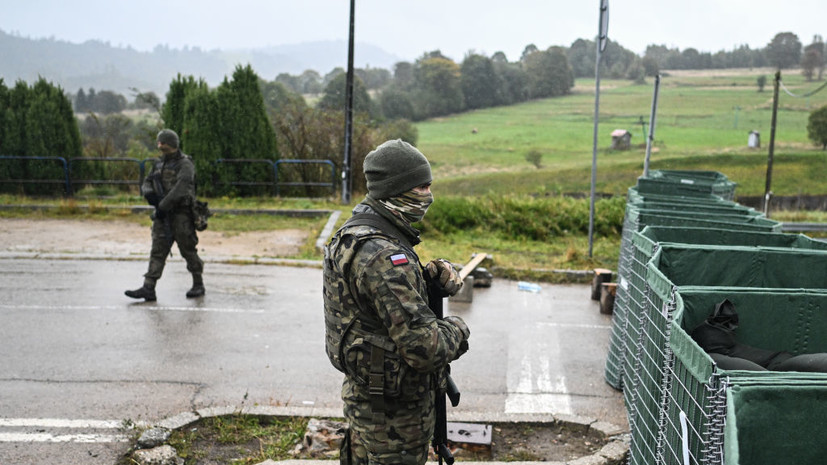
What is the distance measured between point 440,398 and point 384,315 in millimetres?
700

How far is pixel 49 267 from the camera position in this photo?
1038 centimetres

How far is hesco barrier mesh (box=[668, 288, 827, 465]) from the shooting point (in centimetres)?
229

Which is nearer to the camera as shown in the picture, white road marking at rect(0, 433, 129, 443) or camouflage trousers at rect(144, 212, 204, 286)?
white road marking at rect(0, 433, 129, 443)

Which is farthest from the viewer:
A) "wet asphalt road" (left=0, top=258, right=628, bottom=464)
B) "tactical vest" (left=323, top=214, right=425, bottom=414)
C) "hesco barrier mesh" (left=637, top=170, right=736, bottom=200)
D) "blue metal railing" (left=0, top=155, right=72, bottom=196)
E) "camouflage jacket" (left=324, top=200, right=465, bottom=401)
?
"blue metal railing" (left=0, top=155, right=72, bottom=196)

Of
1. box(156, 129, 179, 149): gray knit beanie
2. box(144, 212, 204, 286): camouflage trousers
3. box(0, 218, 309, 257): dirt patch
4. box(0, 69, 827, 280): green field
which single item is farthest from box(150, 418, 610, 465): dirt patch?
box(0, 218, 309, 257): dirt patch

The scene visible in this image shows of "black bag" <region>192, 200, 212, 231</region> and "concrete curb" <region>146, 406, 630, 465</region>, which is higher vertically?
"black bag" <region>192, 200, 212, 231</region>

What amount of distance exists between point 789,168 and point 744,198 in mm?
10994

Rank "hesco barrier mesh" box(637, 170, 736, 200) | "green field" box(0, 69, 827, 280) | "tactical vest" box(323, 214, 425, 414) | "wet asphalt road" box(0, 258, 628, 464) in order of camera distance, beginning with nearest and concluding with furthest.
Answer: "tactical vest" box(323, 214, 425, 414) → "wet asphalt road" box(0, 258, 628, 464) → "hesco barrier mesh" box(637, 170, 736, 200) → "green field" box(0, 69, 827, 280)

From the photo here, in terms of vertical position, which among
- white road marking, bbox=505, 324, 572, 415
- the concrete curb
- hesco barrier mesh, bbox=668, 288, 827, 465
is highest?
hesco barrier mesh, bbox=668, 288, 827, 465

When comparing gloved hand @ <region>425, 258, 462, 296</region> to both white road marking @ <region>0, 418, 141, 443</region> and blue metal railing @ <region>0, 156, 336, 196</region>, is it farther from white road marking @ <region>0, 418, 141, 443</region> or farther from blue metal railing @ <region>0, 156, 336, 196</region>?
blue metal railing @ <region>0, 156, 336, 196</region>

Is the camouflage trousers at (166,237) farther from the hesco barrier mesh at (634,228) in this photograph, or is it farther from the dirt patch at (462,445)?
the hesco barrier mesh at (634,228)

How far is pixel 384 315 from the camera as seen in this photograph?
9.23 ft

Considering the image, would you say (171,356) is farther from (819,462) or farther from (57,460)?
(819,462)

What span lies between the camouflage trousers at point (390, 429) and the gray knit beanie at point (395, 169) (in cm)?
89
